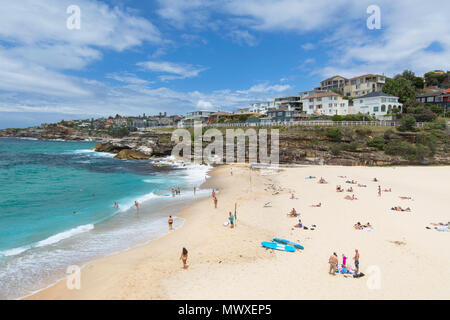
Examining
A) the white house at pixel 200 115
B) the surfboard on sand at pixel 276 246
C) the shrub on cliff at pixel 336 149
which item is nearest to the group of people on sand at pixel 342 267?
the surfboard on sand at pixel 276 246

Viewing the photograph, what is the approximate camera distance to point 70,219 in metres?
19.6

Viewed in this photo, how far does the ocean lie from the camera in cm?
1256

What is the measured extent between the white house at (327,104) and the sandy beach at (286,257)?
45.9m

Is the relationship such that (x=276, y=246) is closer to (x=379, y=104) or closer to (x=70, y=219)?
(x=70, y=219)

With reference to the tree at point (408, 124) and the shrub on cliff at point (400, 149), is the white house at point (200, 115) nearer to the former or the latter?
the tree at point (408, 124)

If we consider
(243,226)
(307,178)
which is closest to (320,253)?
(243,226)

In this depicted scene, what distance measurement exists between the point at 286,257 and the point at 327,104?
2477 inches

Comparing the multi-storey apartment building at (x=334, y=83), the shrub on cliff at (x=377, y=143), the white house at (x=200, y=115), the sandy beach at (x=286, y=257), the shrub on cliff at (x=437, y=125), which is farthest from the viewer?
the white house at (x=200, y=115)

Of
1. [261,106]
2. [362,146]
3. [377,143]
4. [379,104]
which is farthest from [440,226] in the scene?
[261,106]

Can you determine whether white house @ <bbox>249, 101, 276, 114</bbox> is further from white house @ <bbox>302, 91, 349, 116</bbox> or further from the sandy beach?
the sandy beach

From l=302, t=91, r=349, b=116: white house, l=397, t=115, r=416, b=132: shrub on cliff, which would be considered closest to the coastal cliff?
l=397, t=115, r=416, b=132: shrub on cliff

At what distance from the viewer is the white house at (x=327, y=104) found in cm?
6397

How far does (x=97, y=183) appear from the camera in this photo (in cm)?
3262

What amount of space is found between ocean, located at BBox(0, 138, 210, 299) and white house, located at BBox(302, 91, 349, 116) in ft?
154
